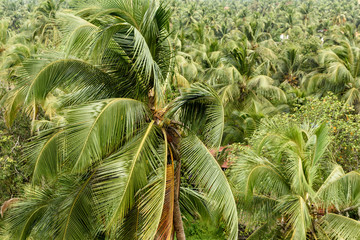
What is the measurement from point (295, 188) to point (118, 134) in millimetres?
4119

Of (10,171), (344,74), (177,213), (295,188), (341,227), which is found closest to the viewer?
(177,213)

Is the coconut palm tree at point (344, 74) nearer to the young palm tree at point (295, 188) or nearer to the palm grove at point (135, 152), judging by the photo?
the palm grove at point (135, 152)

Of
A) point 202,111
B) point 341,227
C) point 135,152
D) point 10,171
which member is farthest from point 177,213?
point 10,171

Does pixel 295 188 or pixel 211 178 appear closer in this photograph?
pixel 211 178

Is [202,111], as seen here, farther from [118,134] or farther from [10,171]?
[10,171]

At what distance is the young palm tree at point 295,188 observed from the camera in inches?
275

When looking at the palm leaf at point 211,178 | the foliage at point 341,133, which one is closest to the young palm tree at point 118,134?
the palm leaf at point 211,178

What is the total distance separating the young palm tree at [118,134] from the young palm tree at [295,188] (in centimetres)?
174

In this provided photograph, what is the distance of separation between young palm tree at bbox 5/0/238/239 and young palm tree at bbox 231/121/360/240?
5.70 ft

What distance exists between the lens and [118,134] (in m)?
5.37

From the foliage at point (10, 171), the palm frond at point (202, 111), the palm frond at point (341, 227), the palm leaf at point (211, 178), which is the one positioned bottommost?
the foliage at point (10, 171)

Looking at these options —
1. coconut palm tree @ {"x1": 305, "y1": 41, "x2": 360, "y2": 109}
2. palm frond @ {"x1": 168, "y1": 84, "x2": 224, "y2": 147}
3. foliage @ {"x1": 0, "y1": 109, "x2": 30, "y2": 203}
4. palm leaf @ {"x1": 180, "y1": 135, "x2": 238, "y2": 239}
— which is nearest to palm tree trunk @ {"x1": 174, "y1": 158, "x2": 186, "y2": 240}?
palm leaf @ {"x1": 180, "y1": 135, "x2": 238, "y2": 239}

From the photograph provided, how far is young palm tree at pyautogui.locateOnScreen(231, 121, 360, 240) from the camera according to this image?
6.99 m

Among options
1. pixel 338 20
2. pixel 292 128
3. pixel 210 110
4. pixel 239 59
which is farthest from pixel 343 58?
pixel 338 20
